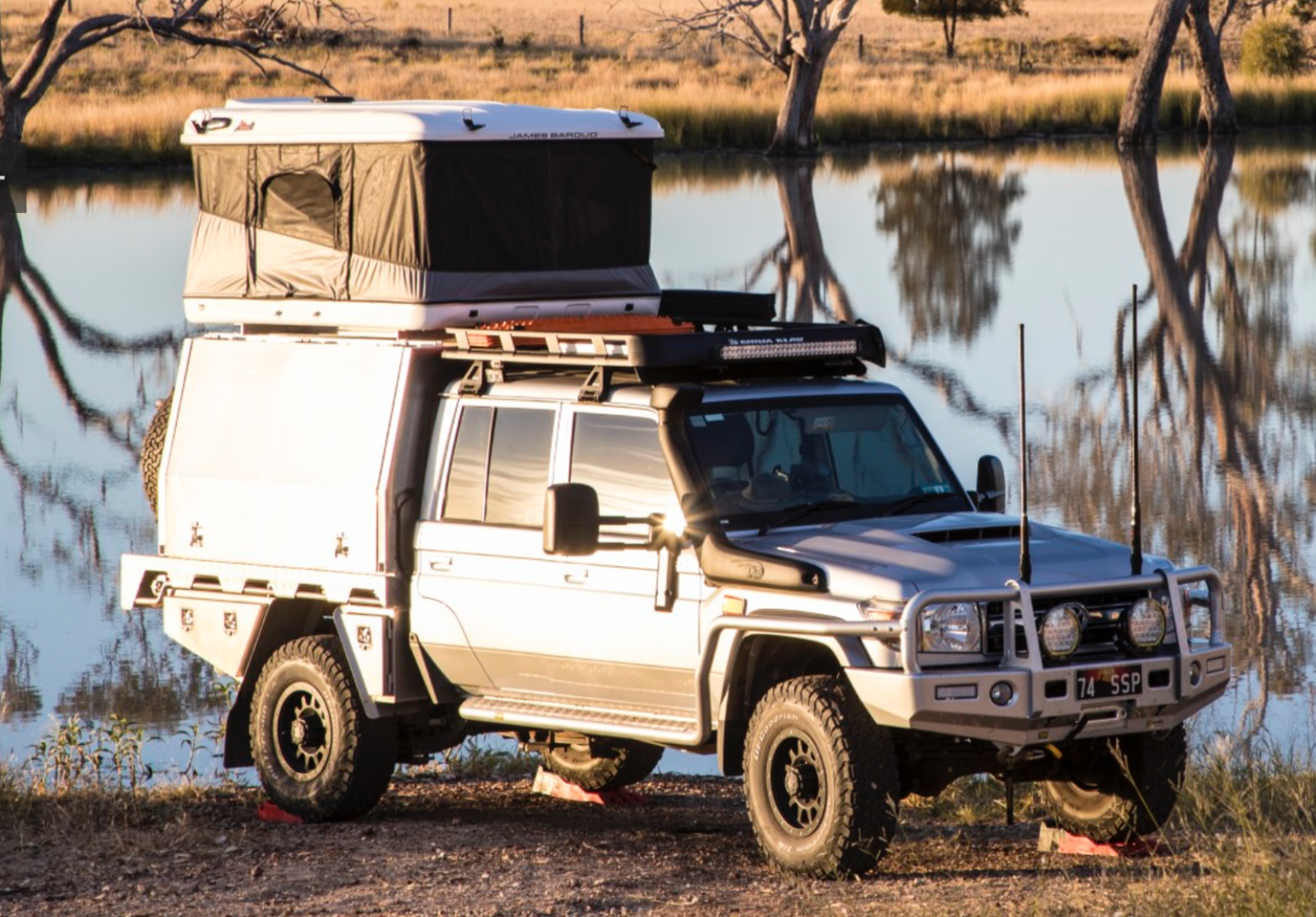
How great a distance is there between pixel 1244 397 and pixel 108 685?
626 inches

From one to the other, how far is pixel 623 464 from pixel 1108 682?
216 centimetres

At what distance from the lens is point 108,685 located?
14.1 metres

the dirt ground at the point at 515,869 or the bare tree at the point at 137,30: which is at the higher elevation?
the bare tree at the point at 137,30

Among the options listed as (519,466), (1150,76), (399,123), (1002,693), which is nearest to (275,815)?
(519,466)

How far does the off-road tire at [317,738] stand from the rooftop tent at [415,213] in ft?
5.14

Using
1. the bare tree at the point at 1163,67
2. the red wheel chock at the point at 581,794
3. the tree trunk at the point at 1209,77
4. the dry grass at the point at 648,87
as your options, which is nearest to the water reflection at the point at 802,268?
the dry grass at the point at 648,87

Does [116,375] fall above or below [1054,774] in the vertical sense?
below

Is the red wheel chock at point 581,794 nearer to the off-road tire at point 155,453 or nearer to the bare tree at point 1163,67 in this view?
the off-road tire at point 155,453

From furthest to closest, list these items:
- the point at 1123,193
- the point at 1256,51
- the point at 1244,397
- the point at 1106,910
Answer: the point at 1256,51, the point at 1123,193, the point at 1244,397, the point at 1106,910

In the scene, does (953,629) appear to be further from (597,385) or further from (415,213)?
(415,213)

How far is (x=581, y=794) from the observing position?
10930 mm

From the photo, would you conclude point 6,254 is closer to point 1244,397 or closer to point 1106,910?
point 1244,397

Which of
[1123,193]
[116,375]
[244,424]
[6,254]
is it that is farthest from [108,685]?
[1123,193]

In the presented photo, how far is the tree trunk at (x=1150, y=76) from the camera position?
56.9 metres
